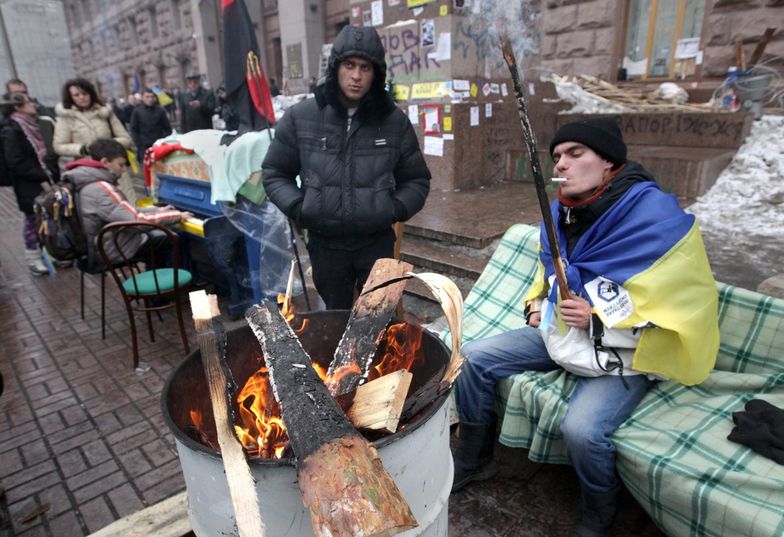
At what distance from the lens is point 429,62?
6387 mm

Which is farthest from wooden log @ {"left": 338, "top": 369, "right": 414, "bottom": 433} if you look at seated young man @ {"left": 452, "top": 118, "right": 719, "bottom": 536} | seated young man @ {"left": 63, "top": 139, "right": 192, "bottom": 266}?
seated young man @ {"left": 63, "top": 139, "right": 192, "bottom": 266}

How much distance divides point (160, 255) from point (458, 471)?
12.4 feet

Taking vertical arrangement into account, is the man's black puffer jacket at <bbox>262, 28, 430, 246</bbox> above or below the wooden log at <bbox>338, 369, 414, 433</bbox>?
above

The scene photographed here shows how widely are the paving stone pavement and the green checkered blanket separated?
0.29 m

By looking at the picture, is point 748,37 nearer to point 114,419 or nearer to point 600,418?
point 600,418

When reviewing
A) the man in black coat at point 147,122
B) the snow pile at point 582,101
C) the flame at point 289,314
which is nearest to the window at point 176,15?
the man in black coat at point 147,122

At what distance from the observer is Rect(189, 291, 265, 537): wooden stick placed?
113 cm

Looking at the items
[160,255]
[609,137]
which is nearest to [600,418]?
[609,137]

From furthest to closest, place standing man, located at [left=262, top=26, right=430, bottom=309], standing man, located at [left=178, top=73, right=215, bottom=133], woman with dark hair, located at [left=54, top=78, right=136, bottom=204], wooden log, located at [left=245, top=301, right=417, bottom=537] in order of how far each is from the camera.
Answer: standing man, located at [left=178, top=73, right=215, bottom=133], woman with dark hair, located at [left=54, top=78, right=136, bottom=204], standing man, located at [left=262, top=26, right=430, bottom=309], wooden log, located at [left=245, top=301, right=417, bottom=537]

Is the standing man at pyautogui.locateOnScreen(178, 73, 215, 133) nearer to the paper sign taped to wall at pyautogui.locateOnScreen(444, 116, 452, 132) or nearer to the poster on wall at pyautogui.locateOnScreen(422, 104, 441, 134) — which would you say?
the poster on wall at pyautogui.locateOnScreen(422, 104, 441, 134)

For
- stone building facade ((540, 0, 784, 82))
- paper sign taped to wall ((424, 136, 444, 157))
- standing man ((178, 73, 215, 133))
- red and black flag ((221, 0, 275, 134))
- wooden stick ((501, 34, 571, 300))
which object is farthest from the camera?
standing man ((178, 73, 215, 133))

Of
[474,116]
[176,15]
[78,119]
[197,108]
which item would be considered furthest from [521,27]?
[176,15]

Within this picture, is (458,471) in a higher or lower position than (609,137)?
lower

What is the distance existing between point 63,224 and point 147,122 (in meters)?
5.92
